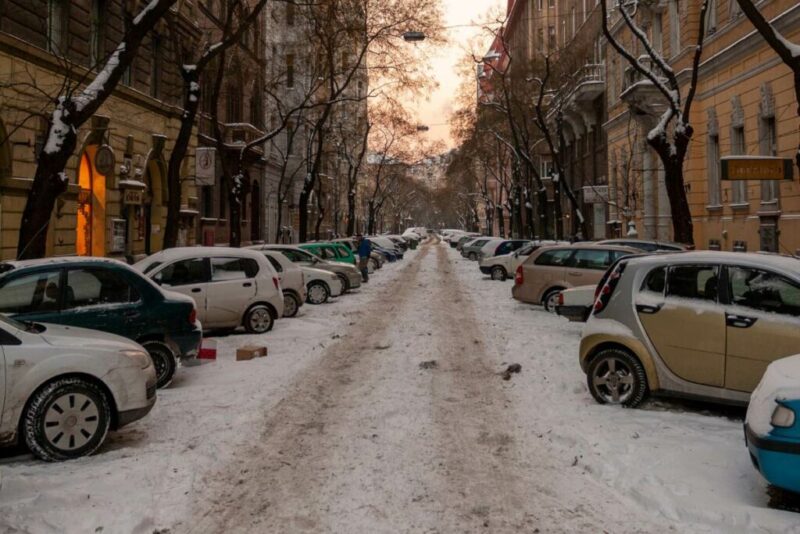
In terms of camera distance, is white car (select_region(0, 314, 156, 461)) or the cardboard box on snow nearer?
white car (select_region(0, 314, 156, 461))

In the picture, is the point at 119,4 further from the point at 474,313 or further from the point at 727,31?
the point at 727,31

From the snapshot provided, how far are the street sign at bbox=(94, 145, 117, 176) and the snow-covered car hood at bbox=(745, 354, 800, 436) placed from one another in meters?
19.0

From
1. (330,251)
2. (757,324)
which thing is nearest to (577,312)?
(757,324)

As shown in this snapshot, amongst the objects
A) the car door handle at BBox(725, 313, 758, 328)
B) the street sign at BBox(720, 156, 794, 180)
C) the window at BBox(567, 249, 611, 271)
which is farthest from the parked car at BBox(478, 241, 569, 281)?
the car door handle at BBox(725, 313, 758, 328)

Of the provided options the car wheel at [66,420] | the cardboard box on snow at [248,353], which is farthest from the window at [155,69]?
the car wheel at [66,420]

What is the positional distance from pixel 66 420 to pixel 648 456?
4.83m

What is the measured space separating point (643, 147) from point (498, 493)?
2719 centimetres

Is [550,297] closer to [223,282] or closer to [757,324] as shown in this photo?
[223,282]

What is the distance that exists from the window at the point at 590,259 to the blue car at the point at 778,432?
10.5 m

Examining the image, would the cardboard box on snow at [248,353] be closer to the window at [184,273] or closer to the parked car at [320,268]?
the window at [184,273]

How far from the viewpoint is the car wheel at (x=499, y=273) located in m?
26.6

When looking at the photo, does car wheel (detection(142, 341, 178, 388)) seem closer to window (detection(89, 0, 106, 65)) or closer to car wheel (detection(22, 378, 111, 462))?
car wheel (detection(22, 378, 111, 462))

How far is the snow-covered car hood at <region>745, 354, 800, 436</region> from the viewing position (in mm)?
4402

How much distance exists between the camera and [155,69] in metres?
24.3
